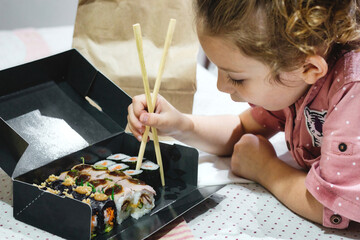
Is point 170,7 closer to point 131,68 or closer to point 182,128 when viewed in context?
point 131,68

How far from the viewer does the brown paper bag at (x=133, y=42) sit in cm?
116

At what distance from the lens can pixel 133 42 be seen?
46.5 inches

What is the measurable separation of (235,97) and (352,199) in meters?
0.28

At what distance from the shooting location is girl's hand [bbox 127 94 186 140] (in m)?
0.91

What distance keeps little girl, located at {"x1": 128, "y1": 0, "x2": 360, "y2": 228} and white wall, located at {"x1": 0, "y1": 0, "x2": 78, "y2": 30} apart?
4.05 feet

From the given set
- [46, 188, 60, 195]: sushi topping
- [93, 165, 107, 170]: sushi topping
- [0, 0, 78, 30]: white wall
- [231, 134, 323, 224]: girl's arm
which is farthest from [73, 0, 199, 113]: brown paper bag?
[0, 0, 78, 30]: white wall

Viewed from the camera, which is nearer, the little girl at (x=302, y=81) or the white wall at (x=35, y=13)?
the little girl at (x=302, y=81)

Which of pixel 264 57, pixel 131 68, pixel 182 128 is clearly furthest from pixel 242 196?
pixel 131 68

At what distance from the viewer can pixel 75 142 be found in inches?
38.2

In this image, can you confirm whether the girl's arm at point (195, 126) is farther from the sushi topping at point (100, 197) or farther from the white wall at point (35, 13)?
the white wall at point (35, 13)

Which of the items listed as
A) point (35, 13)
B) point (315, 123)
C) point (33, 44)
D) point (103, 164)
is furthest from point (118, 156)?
point (35, 13)

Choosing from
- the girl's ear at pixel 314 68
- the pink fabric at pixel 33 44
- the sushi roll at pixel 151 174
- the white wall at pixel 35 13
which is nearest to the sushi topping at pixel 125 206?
the sushi roll at pixel 151 174

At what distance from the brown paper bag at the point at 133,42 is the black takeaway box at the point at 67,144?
12cm

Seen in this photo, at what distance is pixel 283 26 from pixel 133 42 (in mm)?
490
